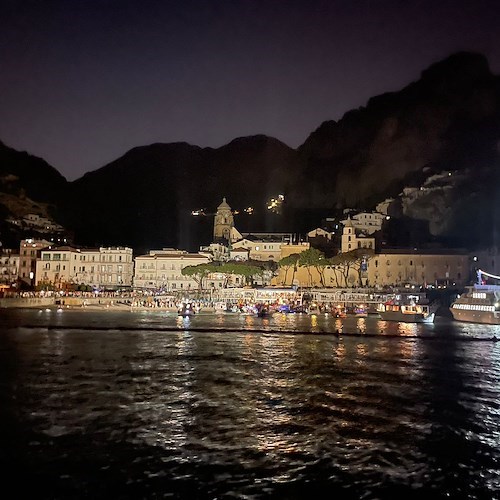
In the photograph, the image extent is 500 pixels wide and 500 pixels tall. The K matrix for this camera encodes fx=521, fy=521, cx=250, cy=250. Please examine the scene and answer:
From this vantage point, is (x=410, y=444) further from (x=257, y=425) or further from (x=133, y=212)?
(x=133, y=212)

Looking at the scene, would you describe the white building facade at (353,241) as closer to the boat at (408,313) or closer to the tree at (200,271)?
the tree at (200,271)

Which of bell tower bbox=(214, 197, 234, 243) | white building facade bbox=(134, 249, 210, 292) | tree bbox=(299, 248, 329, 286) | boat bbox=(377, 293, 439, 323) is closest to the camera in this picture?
boat bbox=(377, 293, 439, 323)

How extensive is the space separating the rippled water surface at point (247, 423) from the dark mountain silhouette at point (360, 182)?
6015cm

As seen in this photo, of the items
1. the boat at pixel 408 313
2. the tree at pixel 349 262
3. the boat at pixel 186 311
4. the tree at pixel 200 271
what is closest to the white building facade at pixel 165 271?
the tree at pixel 200 271

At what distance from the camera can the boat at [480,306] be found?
45.2 m

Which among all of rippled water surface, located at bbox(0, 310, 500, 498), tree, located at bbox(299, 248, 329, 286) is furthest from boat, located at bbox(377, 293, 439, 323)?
rippled water surface, located at bbox(0, 310, 500, 498)

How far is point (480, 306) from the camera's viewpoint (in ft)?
152

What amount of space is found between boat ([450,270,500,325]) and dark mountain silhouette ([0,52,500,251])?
26.5m

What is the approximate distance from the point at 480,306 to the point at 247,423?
39801 millimetres

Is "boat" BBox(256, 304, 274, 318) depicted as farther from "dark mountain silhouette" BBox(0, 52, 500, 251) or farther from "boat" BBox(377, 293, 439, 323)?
"dark mountain silhouette" BBox(0, 52, 500, 251)

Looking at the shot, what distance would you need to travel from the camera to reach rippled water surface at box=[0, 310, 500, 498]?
29.1 ft

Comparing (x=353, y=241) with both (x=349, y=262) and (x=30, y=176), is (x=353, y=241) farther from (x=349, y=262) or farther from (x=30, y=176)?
(x=30, y=176)

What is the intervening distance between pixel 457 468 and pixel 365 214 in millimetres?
73290

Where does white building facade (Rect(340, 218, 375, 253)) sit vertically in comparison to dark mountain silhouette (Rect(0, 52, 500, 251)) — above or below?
below
